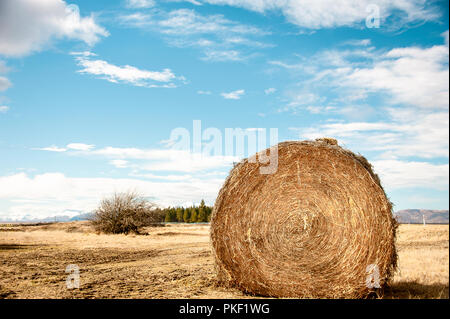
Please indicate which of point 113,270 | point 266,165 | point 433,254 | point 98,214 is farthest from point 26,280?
point 98,214

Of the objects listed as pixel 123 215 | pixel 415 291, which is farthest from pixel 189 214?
pixel 415 291

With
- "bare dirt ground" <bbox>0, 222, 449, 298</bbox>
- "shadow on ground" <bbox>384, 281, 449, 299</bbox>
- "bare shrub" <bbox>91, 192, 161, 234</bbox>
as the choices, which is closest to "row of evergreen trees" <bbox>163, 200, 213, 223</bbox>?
"bare shrub" <bbox>91, 192, 161, 234</bbox>

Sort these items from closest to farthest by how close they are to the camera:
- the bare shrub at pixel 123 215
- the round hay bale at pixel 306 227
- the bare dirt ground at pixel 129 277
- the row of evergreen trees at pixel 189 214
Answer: the round hay bale at pixel 306 227, the bare dirt ground at pixel 129 277, the bare shrub at pixel 123 215, the row of evergreen trees at pixel 189 214

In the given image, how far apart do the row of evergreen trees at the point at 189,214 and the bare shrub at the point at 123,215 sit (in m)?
35.4

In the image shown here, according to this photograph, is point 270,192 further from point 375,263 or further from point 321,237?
Result: point 375,263

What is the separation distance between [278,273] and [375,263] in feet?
4.95

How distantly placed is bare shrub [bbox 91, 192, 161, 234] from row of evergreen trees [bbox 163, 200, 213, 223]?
1392 inches

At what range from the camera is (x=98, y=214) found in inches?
1008

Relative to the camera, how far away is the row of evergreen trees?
6381 cm

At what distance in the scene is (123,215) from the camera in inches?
1004

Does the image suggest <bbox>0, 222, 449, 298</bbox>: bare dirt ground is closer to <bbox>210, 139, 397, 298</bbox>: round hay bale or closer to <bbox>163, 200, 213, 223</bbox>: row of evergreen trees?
<bbox>210, 139, 397, 298</bbox>: round hay bale

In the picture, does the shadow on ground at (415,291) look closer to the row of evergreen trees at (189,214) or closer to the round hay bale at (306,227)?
the round hay bale at (306,227)

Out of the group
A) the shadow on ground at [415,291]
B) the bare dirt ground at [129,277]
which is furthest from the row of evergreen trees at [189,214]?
the shadow on ground at [415,291]

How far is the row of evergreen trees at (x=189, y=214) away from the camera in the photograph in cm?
6381
